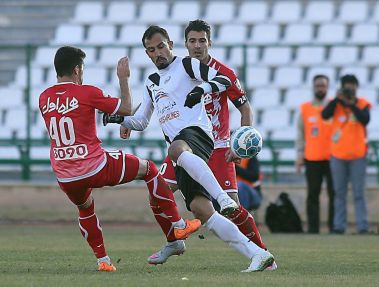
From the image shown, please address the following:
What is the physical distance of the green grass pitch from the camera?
301 inches

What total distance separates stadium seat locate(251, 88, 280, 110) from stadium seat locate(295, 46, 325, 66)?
2.44 feet

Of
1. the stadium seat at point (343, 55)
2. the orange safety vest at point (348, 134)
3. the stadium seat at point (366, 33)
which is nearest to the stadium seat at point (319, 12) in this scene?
the stadium seat at point (366, 33)

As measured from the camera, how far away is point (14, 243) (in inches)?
490

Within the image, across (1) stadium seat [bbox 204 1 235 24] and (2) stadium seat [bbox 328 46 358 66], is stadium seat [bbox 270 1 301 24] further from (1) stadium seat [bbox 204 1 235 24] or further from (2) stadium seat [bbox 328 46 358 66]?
(2) stadium seat [bbox 328 46 358 66]

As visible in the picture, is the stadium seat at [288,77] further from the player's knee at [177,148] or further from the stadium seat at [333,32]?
the player's knee at [177,148]

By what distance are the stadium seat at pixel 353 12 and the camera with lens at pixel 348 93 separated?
644 centimetres

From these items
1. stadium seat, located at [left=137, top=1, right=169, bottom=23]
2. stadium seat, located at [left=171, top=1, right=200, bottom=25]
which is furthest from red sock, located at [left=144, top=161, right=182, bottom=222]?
stadium seat, located at [left=137, top=1, right=169, bottom=23]

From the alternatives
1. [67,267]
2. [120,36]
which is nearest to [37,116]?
[120,36]

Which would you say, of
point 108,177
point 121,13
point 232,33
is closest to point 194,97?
point 108,177

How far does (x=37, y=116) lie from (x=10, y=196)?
65.5 inches

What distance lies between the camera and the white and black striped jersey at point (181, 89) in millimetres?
8635

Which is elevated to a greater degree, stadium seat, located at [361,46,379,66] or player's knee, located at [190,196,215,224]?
stadium seat, located at [361,46,379,66]

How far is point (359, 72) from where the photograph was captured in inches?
785

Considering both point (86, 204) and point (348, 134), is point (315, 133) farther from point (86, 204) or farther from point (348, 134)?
point (86, 204)
